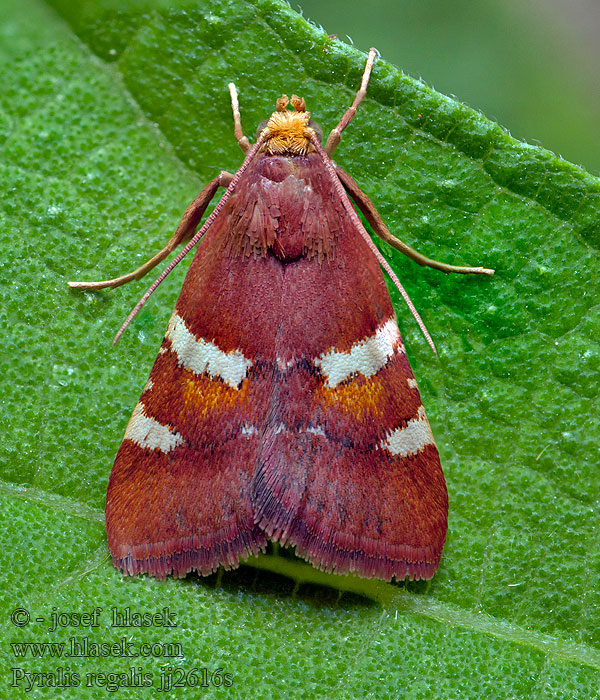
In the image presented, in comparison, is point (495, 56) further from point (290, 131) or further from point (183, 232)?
point (183, 232)

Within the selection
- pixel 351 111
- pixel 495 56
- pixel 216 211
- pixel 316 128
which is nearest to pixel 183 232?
pixel 216 211

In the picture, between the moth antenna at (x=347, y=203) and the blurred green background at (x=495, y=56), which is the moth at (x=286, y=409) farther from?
the blurred green background at (x=495, y=56)

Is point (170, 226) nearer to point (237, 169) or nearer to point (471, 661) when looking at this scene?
point (237, 169)

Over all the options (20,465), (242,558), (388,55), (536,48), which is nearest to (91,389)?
(20,465)

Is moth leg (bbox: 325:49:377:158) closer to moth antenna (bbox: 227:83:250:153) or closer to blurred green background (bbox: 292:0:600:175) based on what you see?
moth antenna (bbox: 227:83:250:153)

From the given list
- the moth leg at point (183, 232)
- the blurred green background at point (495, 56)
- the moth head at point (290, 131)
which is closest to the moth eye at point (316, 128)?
the moth head at point (290, 131)

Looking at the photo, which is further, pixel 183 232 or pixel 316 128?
pixel 183 232

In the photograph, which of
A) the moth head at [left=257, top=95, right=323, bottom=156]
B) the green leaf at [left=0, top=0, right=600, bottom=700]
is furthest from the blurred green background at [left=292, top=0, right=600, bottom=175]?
the moth head at [left=257, top=95, right=323, bottom=156]
